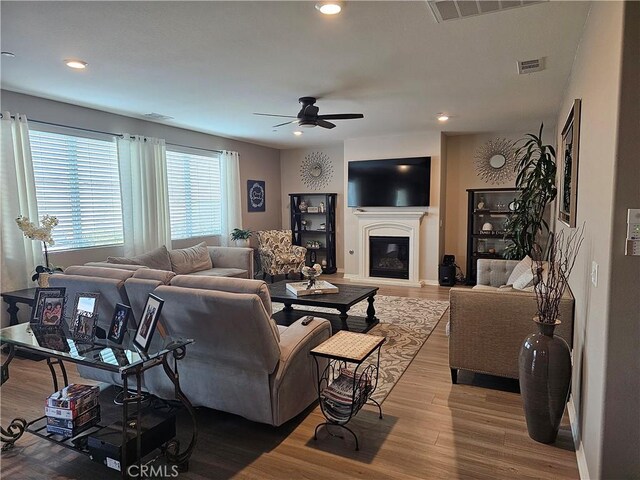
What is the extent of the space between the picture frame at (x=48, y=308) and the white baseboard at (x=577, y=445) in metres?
3.05

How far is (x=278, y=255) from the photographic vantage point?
22.8 ft

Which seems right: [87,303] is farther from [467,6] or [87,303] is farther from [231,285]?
[467,6]

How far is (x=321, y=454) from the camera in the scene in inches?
91.1

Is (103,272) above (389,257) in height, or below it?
above

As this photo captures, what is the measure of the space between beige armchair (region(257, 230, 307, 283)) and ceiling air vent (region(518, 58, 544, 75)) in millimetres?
4507

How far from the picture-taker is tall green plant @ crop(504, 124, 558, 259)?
502 cm

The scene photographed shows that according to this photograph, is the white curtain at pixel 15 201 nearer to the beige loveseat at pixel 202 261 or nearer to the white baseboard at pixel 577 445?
the beige loveseat at pixel 202 261

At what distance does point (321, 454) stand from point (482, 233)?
5428mm

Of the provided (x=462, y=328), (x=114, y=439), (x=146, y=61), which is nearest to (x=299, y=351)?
(x=114, y=439)

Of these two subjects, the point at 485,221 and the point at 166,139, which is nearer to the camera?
the point at 166,139

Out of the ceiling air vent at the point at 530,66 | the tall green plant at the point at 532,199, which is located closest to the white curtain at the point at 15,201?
the ceiling air vent at the point at 530,66

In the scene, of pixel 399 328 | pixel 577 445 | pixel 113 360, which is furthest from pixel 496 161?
pixel 113 360

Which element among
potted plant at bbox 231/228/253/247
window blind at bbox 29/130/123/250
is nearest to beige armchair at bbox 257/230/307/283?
potted plant at bbox 231/228/253/247

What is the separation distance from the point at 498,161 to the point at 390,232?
220cm
